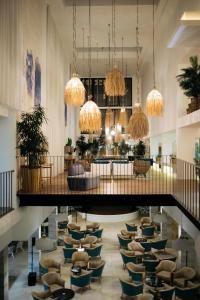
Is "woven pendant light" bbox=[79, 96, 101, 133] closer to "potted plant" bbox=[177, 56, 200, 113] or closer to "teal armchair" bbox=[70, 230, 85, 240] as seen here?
"potted plant" bbox=[177, 56, 200, 113]

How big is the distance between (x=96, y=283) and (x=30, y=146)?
5.17 meters

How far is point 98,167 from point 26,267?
4.77m

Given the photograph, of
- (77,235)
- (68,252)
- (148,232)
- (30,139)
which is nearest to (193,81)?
(30,139)

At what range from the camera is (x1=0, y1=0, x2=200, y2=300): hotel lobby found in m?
8.77

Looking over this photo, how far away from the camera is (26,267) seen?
12734mm

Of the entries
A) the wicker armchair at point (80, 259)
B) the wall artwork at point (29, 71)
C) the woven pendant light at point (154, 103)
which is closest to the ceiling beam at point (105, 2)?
the wall artwork at point (29, 71)

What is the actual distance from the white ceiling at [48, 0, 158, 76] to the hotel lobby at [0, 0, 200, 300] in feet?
0.17

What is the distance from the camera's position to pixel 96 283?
11.1m

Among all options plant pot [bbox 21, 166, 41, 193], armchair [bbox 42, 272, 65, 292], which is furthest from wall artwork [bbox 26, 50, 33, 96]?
armchair [bbox 42, 272, 65, 292]

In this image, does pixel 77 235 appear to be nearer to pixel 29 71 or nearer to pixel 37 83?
pixel 37 83

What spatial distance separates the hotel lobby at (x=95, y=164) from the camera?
8.77 metres

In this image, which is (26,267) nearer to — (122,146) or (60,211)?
(60,211)

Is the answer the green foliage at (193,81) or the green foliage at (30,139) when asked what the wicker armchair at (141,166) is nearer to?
the green foliage at (193,81)

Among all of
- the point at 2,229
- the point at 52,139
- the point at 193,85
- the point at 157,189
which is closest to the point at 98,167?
the point at 52,139
